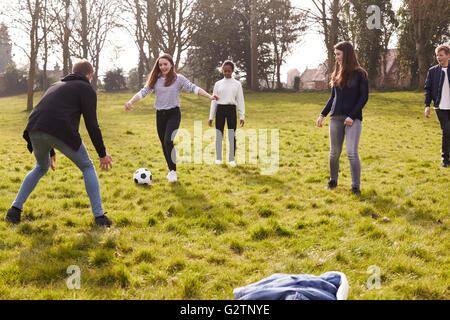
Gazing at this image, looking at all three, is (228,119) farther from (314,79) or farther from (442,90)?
(314,79)

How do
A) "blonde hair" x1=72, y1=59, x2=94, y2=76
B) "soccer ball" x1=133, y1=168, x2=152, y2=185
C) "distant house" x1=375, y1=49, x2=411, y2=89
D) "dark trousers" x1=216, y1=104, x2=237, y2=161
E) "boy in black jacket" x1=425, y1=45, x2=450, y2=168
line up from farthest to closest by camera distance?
"distant house" x1=375, y1=49, x2=411, y2=89, "dark trousers" x1=216, y1=104, x2=237, y2=161, "boy in black jacket" x1=425, y1=45, x2=450, y2=168, "soccer ball" x1=133, y1=168, x2=152, y2=185, "blonde hair" x1=72, y1=59, x2=94, y2=76

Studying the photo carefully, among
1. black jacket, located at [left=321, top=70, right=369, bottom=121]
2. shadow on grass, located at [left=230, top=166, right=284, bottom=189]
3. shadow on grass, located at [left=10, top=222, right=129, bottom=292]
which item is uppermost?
black jacket, located at [left=321, top=70, right=369, bottom=121]

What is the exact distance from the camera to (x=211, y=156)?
31.2ft

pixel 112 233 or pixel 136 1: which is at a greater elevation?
pixel 136 1

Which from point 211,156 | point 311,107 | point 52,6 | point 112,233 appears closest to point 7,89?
point 52,6

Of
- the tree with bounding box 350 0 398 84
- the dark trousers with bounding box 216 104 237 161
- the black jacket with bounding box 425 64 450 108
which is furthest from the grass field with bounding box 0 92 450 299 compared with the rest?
the tree with bounding box 350 0 398 84

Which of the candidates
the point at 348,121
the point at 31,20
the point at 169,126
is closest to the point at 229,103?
the point at 169,126

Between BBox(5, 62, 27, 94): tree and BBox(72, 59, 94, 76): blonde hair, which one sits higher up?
BBox(5, 62, 27, 94): tree

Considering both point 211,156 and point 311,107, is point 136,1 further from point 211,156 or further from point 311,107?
point 211,156

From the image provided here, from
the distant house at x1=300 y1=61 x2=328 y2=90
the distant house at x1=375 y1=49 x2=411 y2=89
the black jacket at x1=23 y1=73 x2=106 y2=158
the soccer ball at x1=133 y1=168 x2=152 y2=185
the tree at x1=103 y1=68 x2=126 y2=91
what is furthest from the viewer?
the distant house at x1=300 y1=61 x2=328 y2=90

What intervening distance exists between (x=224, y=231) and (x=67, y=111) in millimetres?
2402

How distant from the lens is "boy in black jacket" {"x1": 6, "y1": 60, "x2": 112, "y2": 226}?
13.4 ft

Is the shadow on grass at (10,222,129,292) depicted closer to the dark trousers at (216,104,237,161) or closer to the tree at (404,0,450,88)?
the dark trousers at (216,104,237,161)
